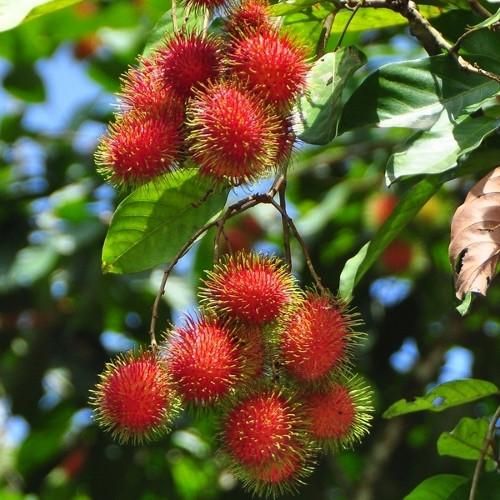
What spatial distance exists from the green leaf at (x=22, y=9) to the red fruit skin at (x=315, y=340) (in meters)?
0.58

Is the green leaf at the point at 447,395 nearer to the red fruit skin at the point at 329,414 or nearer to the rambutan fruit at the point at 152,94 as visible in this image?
the red fruit skin at the point at 329,414

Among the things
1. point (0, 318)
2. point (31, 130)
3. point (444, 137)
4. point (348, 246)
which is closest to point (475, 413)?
point (348, 246)

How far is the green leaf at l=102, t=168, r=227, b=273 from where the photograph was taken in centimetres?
180

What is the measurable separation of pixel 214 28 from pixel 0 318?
6.39ft

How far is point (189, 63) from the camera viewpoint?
161 cm

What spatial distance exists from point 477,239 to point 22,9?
2.43ft

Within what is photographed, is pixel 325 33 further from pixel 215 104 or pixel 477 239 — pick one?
pixel 477 239

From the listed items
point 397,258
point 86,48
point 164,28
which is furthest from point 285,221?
point 86,48

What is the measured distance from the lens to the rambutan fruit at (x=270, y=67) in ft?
5.17

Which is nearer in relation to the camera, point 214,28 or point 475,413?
point 214,28

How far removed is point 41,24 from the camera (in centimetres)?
375

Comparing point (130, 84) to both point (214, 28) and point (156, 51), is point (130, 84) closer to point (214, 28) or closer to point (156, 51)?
point (156, 51)

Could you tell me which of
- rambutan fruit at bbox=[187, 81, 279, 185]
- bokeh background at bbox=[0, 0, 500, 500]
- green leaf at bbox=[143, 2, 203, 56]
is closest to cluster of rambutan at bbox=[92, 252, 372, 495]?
rambutan fruit at bbox=[187, 81, 279, 185]

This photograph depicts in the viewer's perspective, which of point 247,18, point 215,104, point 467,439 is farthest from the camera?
point 467,439
